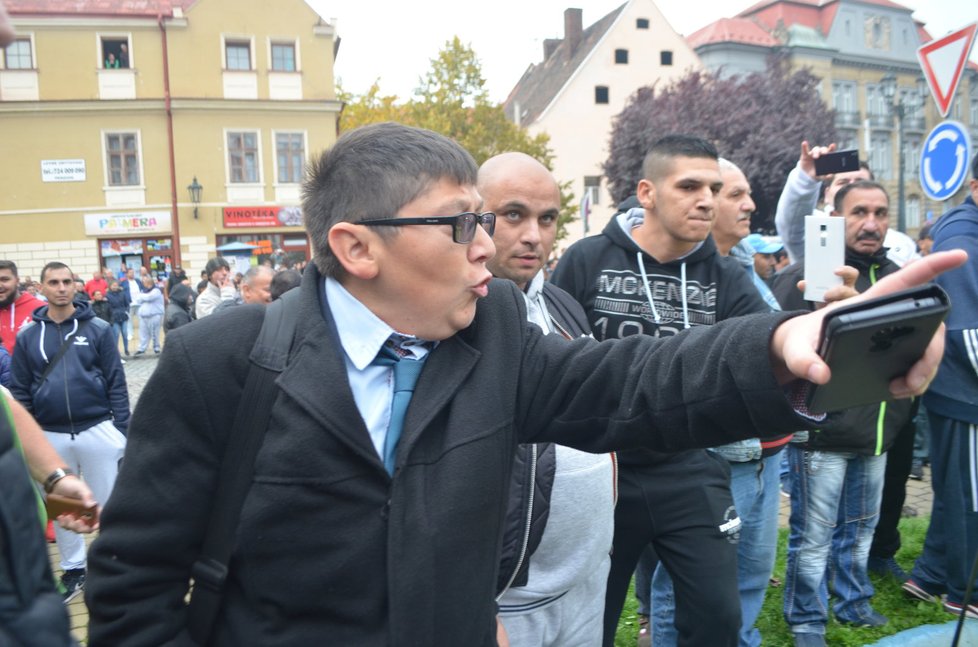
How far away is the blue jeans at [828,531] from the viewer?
4180 millimetres

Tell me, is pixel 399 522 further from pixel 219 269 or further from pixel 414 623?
pixel 219 269

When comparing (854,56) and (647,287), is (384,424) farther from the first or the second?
(854,56)

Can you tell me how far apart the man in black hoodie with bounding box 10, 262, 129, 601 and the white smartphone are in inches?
184

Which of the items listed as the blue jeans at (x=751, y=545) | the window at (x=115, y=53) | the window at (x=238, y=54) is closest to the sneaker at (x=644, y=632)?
the blue jeans at (x=751, y=545)

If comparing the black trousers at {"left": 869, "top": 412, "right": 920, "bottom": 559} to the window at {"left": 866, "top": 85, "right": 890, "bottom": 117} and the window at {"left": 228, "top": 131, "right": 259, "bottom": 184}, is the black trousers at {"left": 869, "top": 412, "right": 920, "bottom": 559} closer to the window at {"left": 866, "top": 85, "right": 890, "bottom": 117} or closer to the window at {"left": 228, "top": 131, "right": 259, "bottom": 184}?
the window at {"left": 228, "top": 131, "right": 259, "bottom": 184}

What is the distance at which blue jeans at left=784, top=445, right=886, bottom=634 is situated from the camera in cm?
418

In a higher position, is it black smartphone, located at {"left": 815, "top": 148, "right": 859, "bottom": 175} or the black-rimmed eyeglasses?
black smartphone, located at {"left": 815, "top": 148, "right": 859, "bottom": 175}

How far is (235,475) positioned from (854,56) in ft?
200

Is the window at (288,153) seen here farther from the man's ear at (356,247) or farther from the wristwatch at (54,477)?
the man's ear at (356,247)

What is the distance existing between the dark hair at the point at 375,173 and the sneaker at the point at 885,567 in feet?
14.5

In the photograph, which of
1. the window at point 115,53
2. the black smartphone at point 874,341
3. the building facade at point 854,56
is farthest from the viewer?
the building facade at point 854,56

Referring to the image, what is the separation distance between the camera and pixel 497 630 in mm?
2135

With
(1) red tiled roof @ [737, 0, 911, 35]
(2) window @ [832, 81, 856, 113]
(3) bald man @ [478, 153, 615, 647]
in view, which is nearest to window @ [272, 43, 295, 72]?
(3) bald man @ [478, 153, 615, 647]

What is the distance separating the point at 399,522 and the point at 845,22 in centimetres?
6235
